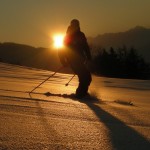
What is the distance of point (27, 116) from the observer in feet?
15.0

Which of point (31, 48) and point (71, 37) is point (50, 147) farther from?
point (31, 48)

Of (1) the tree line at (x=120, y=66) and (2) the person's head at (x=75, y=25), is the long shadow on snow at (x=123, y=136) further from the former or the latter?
(1) the tree line at (x=120, y=66)

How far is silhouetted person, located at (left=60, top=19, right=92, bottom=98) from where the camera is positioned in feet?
26.6

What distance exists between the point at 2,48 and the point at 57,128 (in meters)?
69.1

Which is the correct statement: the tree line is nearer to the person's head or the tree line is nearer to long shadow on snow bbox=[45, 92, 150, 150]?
the person's head

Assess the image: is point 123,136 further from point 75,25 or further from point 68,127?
point 75,25

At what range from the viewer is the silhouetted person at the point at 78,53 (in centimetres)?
812

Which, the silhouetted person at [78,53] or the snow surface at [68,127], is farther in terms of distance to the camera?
the silhouetted person at [78,53]

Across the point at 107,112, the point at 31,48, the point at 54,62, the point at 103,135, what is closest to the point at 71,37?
the point at 107,112

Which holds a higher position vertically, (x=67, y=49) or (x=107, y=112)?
(x=67, y=49)

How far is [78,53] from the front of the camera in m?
8.29

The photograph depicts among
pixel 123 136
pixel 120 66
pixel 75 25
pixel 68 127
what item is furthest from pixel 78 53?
pixel 120 66

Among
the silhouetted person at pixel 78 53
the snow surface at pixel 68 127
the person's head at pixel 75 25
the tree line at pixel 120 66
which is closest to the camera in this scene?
the snow surface at pixel 68 127

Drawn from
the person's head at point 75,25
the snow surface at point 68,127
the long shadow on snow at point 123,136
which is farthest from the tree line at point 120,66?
the long shadow on snow at point 123,136
